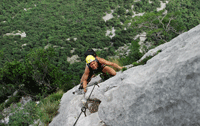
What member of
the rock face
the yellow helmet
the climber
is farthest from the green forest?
the rock face

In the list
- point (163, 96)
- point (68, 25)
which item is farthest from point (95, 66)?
point (68, 25)

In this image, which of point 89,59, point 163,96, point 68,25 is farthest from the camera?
point 68,25

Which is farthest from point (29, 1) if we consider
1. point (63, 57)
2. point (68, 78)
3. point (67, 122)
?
point (67, 122)

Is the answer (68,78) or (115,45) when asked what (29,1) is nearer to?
(115,45)

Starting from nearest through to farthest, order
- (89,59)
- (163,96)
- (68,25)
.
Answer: (163,96)
(89,59)
(68,25)

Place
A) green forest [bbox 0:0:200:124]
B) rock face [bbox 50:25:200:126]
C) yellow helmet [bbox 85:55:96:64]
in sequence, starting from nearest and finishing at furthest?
rock face [bbox 50:25:200:126] → yellow helmet [bbox 85:55:96:64] → green forest [bbox 0:0:200:124]

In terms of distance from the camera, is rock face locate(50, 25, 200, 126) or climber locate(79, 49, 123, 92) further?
climber locate(79, 49, 123, 92)

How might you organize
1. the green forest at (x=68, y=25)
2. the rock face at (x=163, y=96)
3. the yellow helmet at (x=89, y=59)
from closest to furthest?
the rock face at (x=163, y=96) → the yellow helmet at (x=89, y=59) → the green forest at (x=68, y=25)

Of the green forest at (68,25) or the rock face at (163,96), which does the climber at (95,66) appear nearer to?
the rock face at (163,96)

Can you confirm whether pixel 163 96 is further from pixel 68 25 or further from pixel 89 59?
pixel 68 25

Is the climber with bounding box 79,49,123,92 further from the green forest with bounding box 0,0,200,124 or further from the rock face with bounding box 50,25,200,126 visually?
the green forest with bounding box 0,0,200,124

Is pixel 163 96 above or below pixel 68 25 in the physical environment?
above

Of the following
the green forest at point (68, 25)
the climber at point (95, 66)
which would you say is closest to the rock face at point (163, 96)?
the climber at point (95, 66)

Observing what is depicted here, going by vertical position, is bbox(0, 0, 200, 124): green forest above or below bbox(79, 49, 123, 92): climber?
below
